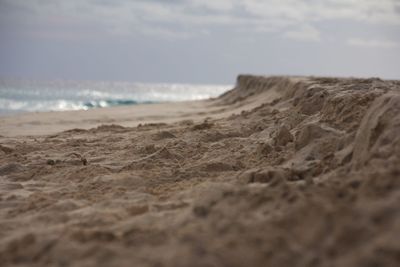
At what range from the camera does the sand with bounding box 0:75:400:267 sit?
6.20 ft

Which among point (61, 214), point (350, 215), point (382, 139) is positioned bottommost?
point (61, 214)

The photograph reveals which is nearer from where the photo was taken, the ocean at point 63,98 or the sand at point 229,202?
the sand at point 229,202

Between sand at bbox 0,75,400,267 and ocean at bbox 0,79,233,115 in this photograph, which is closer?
sand at bbox 0,75,400,267

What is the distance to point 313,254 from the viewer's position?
6.01ft

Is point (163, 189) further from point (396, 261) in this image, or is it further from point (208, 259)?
point (396, 261)

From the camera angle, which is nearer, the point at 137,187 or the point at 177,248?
the point at 177,248

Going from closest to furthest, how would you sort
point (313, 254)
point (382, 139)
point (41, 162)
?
1. point (313, 254)
2. point (382, 139)
3. point (41, 162)

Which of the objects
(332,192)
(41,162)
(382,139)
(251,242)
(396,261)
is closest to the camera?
(396,261)

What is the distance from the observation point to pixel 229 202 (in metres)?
2.30

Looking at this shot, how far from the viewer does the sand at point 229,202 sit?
6.20 feet

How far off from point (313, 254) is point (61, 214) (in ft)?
4.71

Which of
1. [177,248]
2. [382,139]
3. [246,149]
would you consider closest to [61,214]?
[177,248]

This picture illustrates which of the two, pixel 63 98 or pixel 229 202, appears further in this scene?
pixel 63 98

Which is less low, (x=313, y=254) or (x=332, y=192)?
(x=332, y=192)
